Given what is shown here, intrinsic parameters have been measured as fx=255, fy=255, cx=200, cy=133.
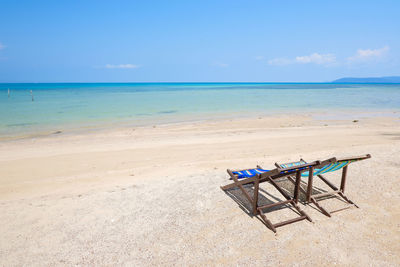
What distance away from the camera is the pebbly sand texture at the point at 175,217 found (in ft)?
11.1

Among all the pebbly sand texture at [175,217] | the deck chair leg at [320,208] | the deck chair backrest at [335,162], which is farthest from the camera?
the deck chair leg at [320,208]

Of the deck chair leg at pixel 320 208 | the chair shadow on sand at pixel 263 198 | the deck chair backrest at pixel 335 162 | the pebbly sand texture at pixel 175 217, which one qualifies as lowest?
the pebbly sand texture at pixel 175 217

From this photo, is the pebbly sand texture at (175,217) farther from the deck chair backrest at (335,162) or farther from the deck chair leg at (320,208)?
the deck chair backrest at (335,162)

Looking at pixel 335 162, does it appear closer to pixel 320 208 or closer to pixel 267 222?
pixel 320 208

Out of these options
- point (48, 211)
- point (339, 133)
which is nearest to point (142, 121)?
point (339, 133)

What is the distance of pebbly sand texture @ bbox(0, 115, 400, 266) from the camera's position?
3389mm

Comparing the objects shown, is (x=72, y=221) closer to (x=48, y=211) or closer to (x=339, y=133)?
(x=48, y=211)

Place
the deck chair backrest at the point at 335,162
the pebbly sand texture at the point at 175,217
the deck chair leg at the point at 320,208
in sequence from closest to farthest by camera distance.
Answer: the pebbly sand texture at the point at 175,217, the deck chair backrest at the point at 335,162, the deck chair leg at the point at 320,208

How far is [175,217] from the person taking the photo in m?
4.21

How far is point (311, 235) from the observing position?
3740 millimetres

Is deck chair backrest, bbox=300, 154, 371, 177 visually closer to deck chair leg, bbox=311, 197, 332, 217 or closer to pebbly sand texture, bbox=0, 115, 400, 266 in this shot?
deck chair leg, bbox=311, 197, 332, 217

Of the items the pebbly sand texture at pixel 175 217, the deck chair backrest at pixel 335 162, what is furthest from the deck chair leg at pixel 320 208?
the deck chair backrest at pixel 335 162

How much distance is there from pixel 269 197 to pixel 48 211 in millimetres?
4046

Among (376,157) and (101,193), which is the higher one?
(376,157)
